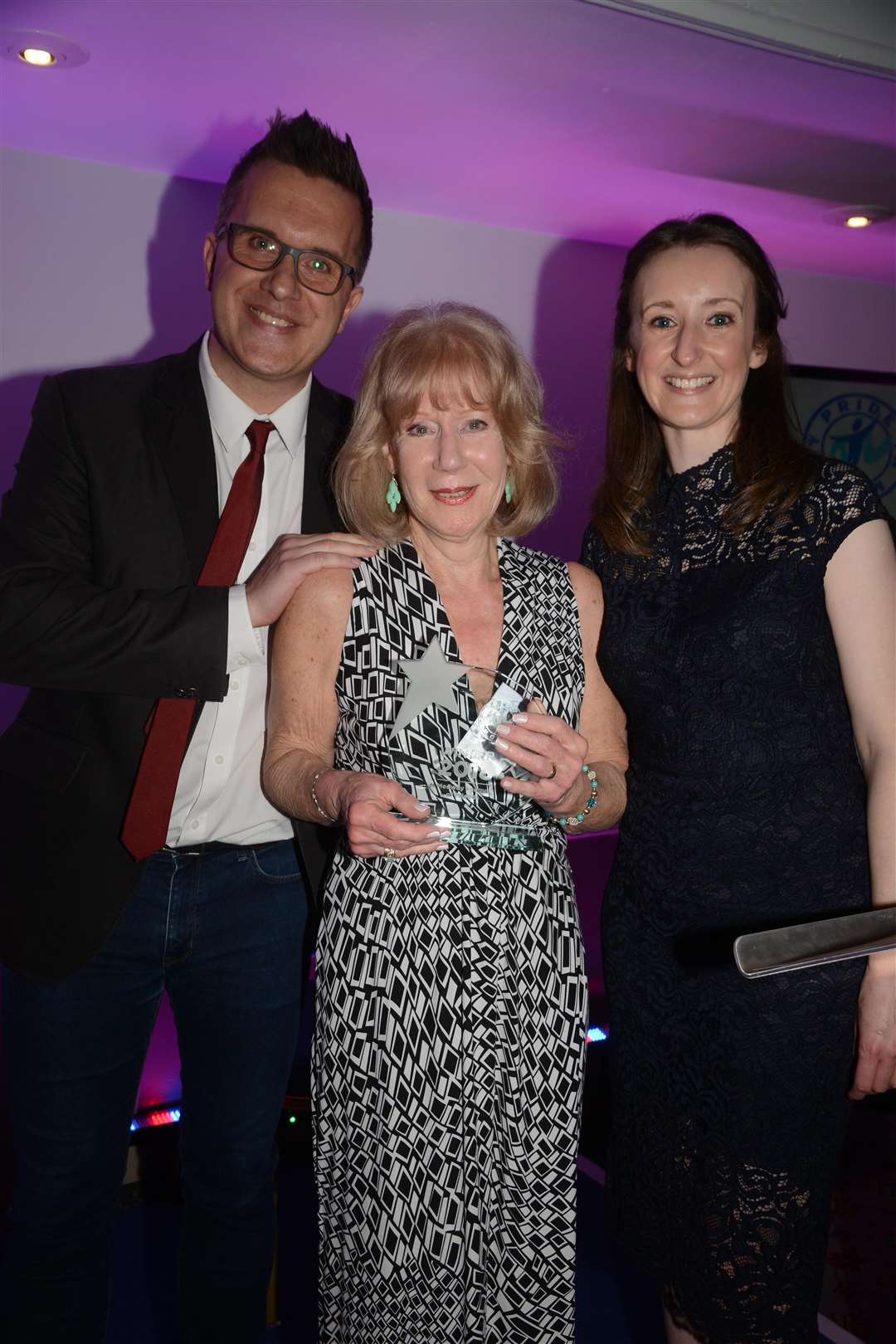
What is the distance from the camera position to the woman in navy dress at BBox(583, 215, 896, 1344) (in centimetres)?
170

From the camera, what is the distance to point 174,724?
1.85 meters

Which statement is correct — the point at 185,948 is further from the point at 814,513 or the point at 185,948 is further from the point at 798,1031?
the point at 814,513

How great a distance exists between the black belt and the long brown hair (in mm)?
833

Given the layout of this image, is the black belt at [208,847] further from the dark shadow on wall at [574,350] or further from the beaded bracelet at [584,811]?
the dark shadow on wall at [574,350]

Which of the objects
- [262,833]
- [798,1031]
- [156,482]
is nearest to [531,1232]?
[798,1031]

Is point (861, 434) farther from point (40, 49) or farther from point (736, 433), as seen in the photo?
point (40, 49)

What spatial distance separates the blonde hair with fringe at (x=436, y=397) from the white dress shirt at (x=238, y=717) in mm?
167

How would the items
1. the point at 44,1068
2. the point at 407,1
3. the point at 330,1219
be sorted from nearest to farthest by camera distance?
the point at 330,1219, the point at 44,1068, the point at 407,1

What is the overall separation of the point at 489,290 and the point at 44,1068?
2.98 metres

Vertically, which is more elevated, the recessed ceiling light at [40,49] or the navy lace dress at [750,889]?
the recessed ceiling light at [40,49]

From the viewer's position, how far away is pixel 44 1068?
1.84m

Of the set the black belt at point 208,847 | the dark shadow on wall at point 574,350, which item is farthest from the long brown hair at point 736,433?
the dark shadow on wall at point 574,350

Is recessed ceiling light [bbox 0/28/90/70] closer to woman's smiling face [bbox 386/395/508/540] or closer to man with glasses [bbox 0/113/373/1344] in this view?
man with glasses [bbox 0/113/373/1344]

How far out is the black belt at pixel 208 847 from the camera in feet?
6.34
